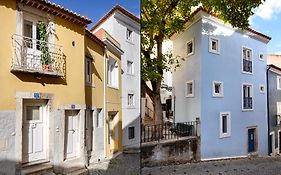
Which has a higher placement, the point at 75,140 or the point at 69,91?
the point at 69,91

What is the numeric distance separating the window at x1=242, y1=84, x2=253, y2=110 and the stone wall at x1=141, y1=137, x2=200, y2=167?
1.21 feet

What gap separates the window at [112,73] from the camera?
1236 mm

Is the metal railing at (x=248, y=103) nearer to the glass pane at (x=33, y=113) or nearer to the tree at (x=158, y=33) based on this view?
the tree at (x=158, y=33)

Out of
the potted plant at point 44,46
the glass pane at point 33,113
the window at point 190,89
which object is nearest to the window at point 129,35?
the window at point 190,89

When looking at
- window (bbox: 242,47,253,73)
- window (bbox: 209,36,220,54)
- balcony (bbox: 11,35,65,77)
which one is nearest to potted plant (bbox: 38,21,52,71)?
balcony (bbox: 11,35,65,77)

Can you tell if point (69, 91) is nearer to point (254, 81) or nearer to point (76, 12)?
point (76, 12)

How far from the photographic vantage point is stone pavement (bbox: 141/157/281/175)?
149 centimetres

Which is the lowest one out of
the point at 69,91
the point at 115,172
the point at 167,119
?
the point at 115,172

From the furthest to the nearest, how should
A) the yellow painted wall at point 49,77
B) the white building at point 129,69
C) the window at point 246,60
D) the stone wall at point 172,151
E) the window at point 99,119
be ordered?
the window at point 246,60 → the stone wall at point 172,151 → the white building at point 129,69 → the window at point 99,119 → the yellow painted wall at point 49,77

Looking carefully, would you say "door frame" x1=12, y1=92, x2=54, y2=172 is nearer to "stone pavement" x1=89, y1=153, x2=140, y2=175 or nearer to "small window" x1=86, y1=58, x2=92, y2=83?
"small window" x1=86, y1=58, x2=92, y2=83

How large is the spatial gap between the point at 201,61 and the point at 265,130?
59 centimetres

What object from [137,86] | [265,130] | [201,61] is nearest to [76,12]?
[137,86]

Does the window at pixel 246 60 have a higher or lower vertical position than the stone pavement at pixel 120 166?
higher

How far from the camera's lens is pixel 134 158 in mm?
1430
